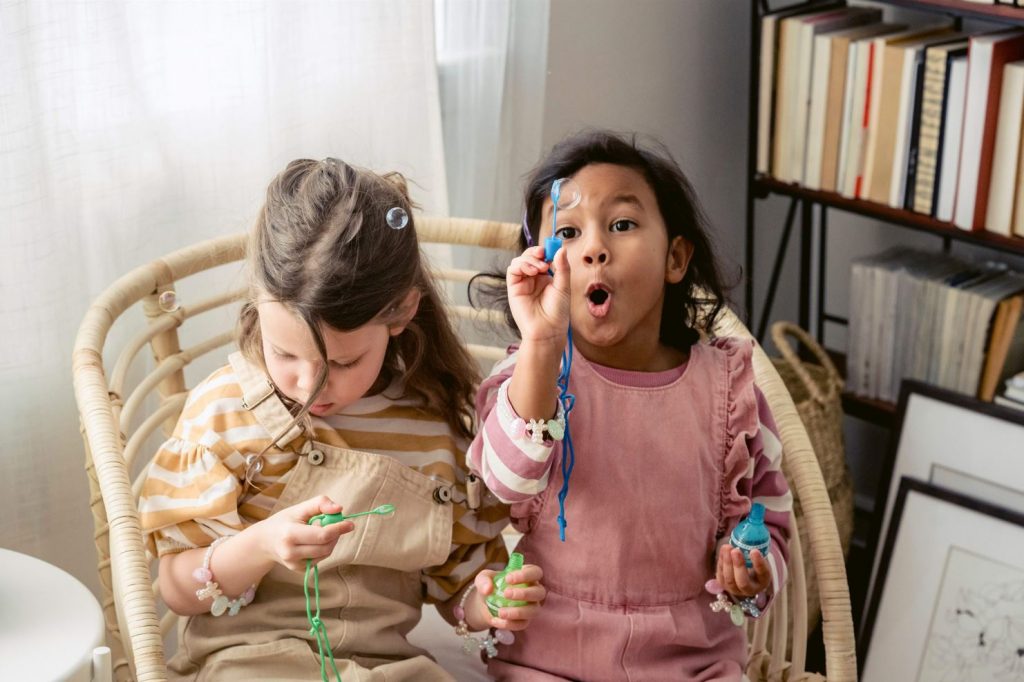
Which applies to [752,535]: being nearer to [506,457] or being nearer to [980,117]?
[506,457]

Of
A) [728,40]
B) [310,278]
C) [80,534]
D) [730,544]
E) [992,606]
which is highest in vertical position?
[728,40]

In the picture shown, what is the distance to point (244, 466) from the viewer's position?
1171 mm

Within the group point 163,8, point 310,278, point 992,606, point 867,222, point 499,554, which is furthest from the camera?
point 867,222

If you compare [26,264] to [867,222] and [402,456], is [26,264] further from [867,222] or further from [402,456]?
[867,222]

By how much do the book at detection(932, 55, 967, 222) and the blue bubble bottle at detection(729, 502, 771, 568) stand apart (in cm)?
94

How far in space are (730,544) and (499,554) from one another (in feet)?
0.82

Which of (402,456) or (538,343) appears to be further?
(402,456)

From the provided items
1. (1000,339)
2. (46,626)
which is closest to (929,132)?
(1000,339)

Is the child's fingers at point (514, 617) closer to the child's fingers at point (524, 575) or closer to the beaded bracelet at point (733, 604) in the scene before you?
the child's fingers at point (524, 575)

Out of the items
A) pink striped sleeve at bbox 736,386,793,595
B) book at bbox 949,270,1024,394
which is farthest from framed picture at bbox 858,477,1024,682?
pink striped sleeve at bbox 736,386,793,595

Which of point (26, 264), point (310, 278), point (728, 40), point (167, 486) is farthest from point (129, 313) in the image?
point (728, 40)

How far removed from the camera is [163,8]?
141 cm

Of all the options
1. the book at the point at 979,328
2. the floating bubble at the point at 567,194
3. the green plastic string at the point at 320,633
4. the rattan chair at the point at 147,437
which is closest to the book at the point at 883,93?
the book at the point at 979,328

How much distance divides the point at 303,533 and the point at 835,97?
1.32 m
